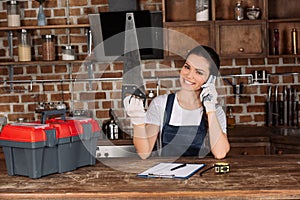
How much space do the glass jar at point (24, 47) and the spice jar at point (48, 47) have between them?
0.43ft

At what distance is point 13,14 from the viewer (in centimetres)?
409

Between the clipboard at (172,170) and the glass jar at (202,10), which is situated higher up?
the glass jar at (202,10)

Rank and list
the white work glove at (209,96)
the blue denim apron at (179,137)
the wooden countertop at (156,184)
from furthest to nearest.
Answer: the blue denim apron at (179,137), the white work glove at (209,96), the wooden countertop at (156,184)

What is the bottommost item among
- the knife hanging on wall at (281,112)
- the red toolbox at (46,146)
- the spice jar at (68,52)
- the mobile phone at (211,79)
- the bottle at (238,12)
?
the knife hanging on wall at (281,112)

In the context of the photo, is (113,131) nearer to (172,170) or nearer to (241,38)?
(241,38)

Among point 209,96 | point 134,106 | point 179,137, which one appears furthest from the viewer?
point 179,137

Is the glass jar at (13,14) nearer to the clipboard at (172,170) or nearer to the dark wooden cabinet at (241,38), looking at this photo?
the dark wooden cabinet at (241,38)

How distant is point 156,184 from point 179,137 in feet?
3.48

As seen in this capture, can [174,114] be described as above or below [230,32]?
below

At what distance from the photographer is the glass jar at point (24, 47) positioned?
13.5 feet

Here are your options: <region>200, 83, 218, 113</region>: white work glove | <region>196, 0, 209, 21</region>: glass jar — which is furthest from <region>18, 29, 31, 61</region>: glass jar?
<region>200, 83, 218, 113</region>: white work glove

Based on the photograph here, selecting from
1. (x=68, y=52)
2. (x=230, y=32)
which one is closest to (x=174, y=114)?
(x=230, y=32)

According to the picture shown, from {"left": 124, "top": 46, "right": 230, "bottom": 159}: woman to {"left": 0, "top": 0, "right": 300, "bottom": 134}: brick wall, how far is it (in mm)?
1253

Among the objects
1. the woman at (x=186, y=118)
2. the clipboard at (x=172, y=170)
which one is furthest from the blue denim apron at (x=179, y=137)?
the clipboard at (x=172, y=170)
